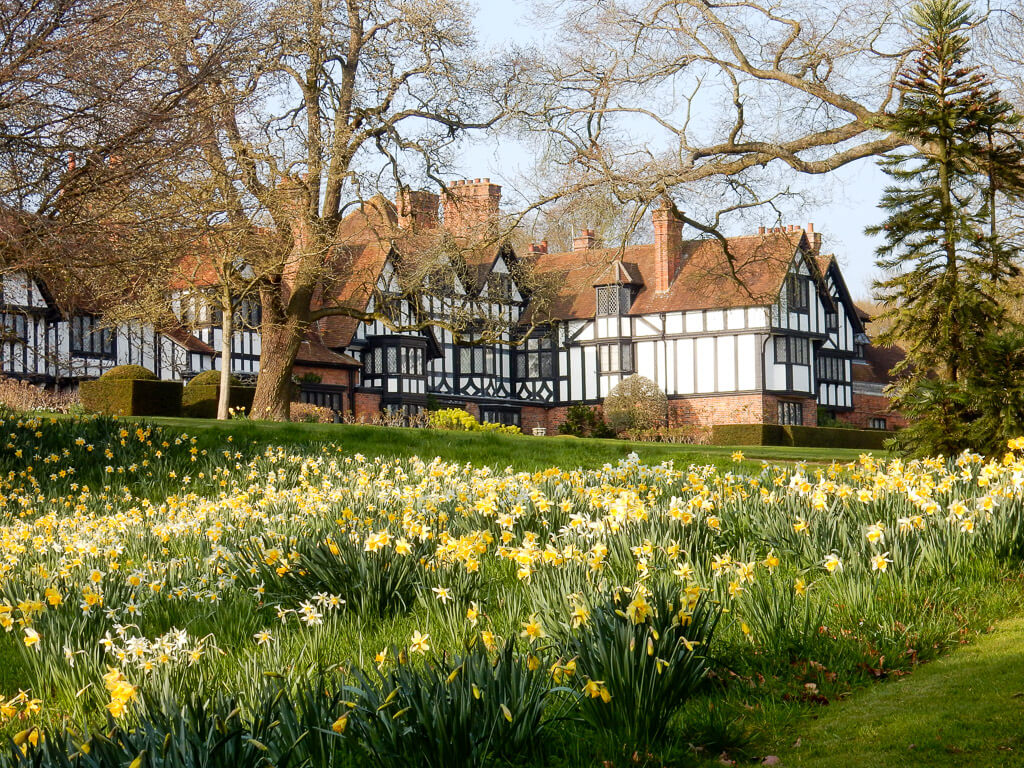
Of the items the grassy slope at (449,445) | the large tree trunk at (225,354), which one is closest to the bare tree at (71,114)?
the grassy slope at (449,445)

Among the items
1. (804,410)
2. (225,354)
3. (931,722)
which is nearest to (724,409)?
(804,410)

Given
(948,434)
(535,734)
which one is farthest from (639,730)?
(948,434)

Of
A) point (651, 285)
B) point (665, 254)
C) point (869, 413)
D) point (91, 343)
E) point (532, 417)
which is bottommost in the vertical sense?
point (532, 417)

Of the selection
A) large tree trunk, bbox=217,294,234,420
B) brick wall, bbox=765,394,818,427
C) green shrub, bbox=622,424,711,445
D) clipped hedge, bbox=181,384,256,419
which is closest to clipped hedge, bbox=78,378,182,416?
large tree trunk, bbox=217,294,234,420

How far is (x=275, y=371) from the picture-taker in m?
26.4

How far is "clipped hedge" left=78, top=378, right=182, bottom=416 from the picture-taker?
1113 inches

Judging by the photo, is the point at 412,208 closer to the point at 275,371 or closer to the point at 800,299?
the point at 275,371

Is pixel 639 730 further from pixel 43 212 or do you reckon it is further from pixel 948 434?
pixel 43 212

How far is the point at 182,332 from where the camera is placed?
128 feet

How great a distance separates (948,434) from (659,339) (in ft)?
115

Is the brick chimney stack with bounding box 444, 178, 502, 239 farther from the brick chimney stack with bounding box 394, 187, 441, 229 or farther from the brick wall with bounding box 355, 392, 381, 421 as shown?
the brick wall with bounding box 355, 392, 381, 421

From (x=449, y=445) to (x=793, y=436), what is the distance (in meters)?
25.3

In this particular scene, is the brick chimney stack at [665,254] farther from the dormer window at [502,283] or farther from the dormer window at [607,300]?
the dormer window at [502,283]

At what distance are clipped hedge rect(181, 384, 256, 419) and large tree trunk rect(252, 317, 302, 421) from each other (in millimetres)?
6246
